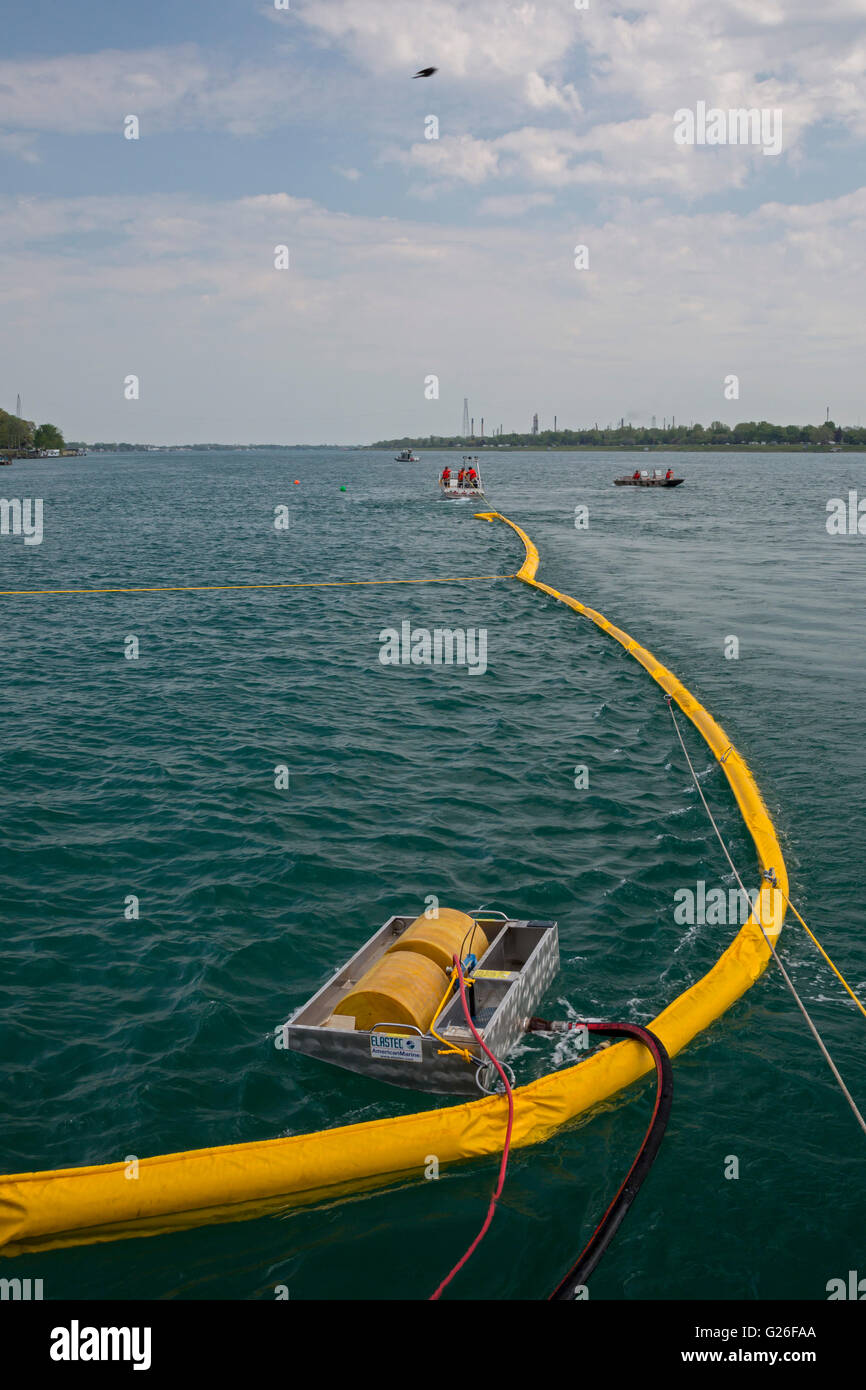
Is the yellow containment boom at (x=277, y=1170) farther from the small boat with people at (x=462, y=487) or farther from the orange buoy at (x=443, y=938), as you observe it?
the small boat with people at (x=462, y=487)

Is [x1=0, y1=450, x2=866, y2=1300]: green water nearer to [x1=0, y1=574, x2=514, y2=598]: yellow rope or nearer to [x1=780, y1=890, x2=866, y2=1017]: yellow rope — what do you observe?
[x1=780, y1=890, x2=866, y2=1017]: yellow rope

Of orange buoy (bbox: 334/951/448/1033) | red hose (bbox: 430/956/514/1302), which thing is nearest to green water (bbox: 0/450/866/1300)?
red hose (bbox: 430/956/514/1302)

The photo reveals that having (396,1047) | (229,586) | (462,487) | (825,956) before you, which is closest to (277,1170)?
(396,1047)

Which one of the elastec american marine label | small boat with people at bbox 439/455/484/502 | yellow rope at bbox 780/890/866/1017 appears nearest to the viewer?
the elastec american marine label

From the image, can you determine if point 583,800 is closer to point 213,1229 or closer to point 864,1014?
point 864,1014

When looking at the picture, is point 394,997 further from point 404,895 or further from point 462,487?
point 462,487

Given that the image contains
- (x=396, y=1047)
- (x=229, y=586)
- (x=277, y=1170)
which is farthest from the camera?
(x=229, y=586)

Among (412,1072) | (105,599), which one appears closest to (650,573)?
(105,599)
